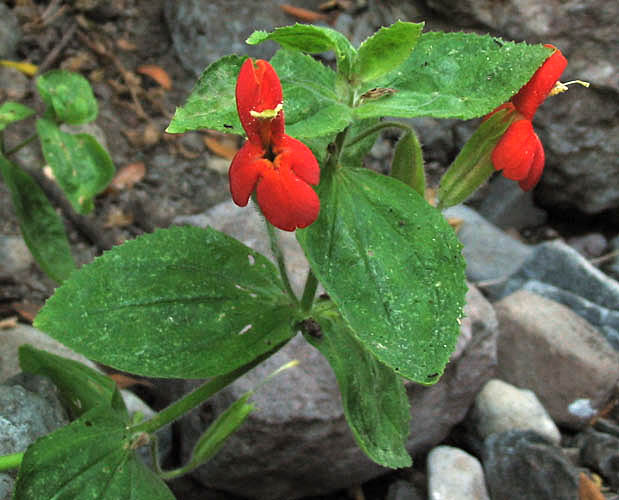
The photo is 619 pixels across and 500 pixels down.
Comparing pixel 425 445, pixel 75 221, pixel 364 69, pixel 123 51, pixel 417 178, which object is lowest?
pixel 425 445

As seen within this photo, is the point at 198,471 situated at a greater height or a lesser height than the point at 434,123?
lesser

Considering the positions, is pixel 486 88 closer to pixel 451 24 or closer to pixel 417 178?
pixel 417 178

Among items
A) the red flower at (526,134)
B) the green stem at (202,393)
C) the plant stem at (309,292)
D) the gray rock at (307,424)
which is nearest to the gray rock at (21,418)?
the green stem at (202,393)

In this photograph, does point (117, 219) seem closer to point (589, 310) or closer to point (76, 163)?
point (76, 163)

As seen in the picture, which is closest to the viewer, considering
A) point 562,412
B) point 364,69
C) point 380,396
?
point 364,69

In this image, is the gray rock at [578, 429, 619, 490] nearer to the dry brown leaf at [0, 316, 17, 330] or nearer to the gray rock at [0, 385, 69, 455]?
the gray rock at [0, 385, 69, 455]

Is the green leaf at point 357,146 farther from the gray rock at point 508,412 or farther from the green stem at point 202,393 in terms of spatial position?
the gray rock at point 508,412

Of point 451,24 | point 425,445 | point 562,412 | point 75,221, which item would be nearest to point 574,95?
point 451,24
